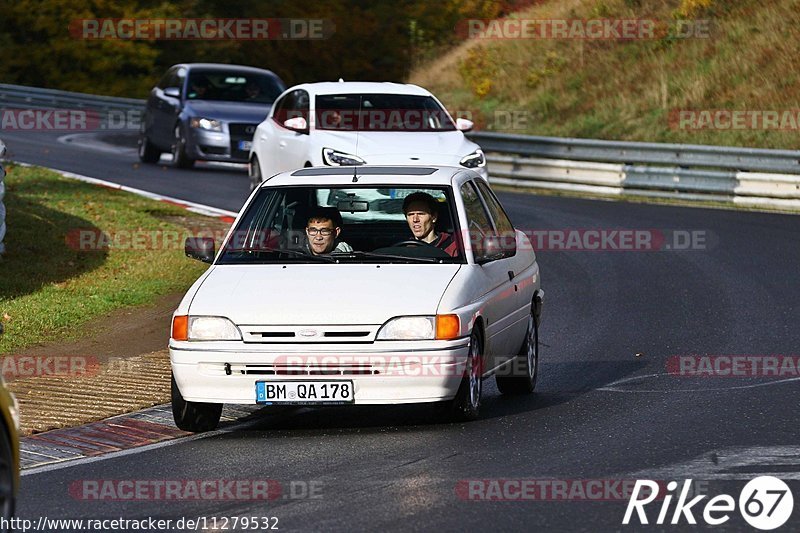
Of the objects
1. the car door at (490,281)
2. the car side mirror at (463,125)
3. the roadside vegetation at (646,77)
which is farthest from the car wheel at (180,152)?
the car door at (490,281)

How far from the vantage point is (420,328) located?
368 inches

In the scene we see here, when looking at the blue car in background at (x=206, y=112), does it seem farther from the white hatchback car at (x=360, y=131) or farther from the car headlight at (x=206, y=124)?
the white hatchback car at (x=360, y=131)

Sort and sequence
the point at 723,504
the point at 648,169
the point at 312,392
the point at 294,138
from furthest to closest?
the point at 648,169 → the point at 294,138 → the point at 312,392 → the point at 723,504

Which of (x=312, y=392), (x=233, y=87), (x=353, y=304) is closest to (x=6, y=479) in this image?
(x=312, y=392)

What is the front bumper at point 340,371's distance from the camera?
30.3 ft

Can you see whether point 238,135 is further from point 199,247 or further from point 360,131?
point 199,247

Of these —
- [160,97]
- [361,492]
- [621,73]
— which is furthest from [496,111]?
[361,492]

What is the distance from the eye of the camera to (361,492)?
781 cm

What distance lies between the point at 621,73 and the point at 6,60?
21.0 metres

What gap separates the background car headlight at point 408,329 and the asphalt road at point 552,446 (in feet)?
1.98

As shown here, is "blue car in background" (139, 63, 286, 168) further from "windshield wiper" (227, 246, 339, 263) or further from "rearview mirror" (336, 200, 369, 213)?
"windshield wiper" (227, 246, 339, 263)

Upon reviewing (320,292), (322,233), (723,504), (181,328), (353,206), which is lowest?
(723,504)

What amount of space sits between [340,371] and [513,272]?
85.8 inches

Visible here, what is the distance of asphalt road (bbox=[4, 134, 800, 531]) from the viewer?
7.46 meters
